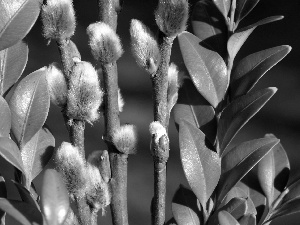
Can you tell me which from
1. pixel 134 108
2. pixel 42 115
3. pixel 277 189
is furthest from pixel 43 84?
pixel 134 108

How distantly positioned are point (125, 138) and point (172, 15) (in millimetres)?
71

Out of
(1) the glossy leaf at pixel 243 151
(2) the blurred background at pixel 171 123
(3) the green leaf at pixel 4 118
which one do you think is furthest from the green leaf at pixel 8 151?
(2) the blurred background at pixel 171 123

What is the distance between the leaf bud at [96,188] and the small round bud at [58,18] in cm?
7

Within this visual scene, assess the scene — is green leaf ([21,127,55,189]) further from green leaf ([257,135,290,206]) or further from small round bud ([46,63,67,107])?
green leaf ([257,135,290,206])

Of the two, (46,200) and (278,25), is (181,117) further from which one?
(278,25)

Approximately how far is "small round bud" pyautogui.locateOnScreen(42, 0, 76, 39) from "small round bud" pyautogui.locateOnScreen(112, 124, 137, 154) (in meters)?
0.06

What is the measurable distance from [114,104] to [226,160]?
7 cm

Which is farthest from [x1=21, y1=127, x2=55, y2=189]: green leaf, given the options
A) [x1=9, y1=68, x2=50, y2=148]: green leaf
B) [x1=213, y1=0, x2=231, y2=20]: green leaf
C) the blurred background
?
the blurred background

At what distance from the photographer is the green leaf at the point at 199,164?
0.28 meters

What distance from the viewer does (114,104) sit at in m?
0.28

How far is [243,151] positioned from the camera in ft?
0.93

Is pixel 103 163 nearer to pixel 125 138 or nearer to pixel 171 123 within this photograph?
pixel 125 138

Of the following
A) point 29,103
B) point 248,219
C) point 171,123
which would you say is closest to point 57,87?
point 29,103

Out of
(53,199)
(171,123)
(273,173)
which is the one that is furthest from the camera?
(171,123)
